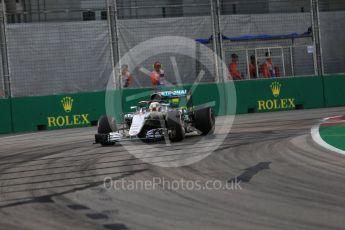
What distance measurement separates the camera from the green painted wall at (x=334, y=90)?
75.9ft

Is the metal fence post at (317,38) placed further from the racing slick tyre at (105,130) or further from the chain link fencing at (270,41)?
the racing slick tyre at (105,130)

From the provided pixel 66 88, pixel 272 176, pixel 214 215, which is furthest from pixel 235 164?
pixel 66 88

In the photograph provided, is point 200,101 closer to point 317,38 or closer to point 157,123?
point 317,38

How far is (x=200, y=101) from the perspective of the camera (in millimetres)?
Result: 22172

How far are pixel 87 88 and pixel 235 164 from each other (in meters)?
12.5

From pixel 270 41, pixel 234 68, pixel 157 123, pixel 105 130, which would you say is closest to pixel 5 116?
pixel 234 68

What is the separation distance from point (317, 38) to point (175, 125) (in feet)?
37.9

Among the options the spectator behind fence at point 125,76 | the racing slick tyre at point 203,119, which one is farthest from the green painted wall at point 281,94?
the racing slick tyre at point 203,119

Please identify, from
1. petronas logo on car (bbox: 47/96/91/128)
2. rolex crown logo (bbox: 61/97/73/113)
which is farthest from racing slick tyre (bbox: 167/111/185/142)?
rolex crown logo (bbox: 61/97/73/113)

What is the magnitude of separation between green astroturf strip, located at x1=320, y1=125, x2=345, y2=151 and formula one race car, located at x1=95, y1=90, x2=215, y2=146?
7.93 ft

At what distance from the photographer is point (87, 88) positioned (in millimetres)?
21531

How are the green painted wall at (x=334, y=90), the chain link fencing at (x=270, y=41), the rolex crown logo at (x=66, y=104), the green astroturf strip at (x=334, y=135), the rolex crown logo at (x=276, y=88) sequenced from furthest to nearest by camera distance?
the chain link fencing at (x=270, y=41) → the green painted wall at (x=334, y=90) → the rolex crown logo at (x=276, y=88) → the rolex crown logo at (x=66, y=104) → the green astroturf strip at (x=334, y=135)

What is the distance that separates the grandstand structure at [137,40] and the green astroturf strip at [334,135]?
25.9 ft

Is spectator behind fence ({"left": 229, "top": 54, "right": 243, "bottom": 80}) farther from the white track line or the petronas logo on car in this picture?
the white track line
